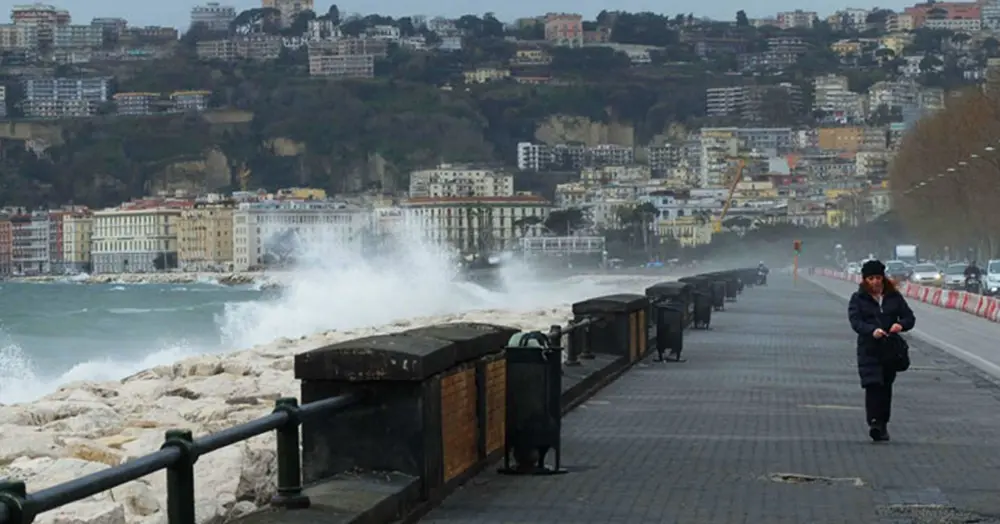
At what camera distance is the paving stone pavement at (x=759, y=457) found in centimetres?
1224

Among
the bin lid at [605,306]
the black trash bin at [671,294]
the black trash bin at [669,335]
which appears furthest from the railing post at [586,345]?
the black trash bin at [671,294]

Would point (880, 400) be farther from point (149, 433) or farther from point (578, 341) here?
point (578, 341)

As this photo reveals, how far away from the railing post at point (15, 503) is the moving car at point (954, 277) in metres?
68.3

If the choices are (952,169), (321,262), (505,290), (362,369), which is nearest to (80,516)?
(362,369)

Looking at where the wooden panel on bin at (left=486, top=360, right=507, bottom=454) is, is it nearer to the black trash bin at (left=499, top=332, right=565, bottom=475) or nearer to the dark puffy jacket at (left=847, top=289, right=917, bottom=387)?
the black trash bin at (left=499, top=332, right=565, bottom=475)

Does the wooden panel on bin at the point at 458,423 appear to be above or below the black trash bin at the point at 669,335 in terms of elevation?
above

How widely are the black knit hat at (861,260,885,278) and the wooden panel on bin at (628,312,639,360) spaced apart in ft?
30.2

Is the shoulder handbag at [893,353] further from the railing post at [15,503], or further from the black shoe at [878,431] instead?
the railing post at [15,503]

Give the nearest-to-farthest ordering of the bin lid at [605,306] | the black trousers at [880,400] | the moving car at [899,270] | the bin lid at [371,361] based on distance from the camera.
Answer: the bin lid at [371,361] < the black trousers at [880,400] < the bin lid at [605,306] < the moving car at [899,270]

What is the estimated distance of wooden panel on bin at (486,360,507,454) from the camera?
13.7 metres

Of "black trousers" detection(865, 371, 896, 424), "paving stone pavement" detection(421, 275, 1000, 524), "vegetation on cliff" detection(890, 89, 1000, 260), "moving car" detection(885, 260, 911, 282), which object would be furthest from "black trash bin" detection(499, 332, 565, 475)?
"vegetation on cliff" detection(890, 89, 1000, 260)

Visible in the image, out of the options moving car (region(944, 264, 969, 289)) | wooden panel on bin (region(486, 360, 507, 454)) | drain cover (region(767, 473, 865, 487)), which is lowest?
moving car (region(944, 264, 969, 289))

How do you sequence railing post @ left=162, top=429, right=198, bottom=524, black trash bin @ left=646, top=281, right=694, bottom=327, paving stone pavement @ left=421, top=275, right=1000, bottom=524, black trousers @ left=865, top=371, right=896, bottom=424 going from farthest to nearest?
black trash bin @ left=646, top=281, right=694, bottom=327 → black trousers @ left=865, top=371, right=896, bottom=424 → paving stone pavement @ left=421, top=275, right=1000, bottom=524 → railing post @ left=162, top=429, right=198, bottom=524

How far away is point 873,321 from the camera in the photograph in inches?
651
